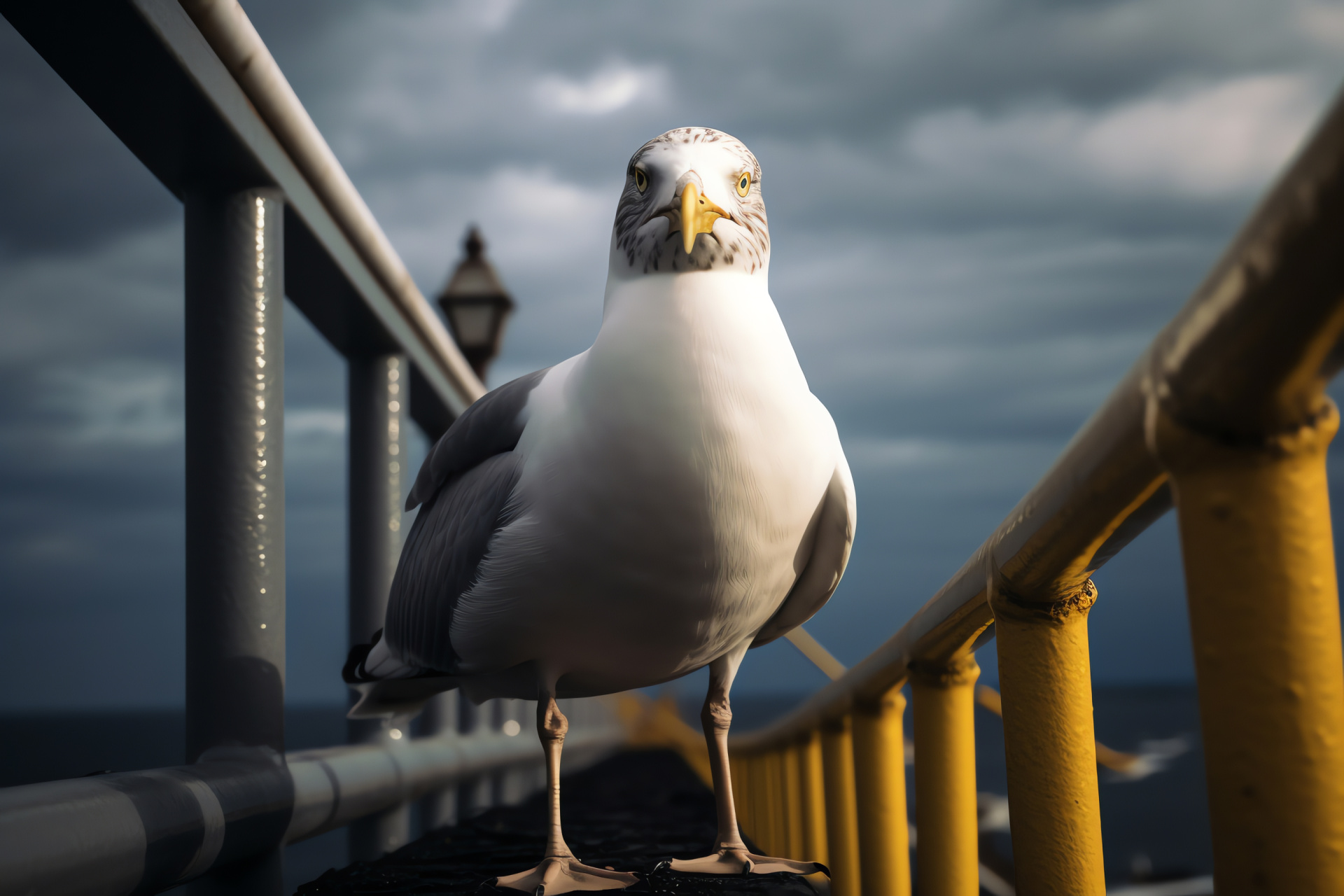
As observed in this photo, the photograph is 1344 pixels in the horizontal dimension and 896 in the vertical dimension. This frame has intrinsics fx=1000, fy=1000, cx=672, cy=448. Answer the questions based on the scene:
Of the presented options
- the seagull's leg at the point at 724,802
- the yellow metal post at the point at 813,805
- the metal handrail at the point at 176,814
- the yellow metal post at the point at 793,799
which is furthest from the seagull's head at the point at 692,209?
the yellow metal post at the point at 793,799

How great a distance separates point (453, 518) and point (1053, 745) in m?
1.41

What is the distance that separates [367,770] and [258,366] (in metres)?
1.35

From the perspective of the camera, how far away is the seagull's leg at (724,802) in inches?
81.4

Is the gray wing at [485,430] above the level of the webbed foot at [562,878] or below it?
above

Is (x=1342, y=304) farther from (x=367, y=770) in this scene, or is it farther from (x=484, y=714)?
(x=484, y=714)

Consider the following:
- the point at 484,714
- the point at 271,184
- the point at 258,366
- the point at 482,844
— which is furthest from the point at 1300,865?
the point at 484,714

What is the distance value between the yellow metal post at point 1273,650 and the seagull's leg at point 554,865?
55.6 inches

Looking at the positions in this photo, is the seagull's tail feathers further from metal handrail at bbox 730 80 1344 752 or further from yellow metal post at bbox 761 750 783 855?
yellow metal post at bbox 761 750 783 855

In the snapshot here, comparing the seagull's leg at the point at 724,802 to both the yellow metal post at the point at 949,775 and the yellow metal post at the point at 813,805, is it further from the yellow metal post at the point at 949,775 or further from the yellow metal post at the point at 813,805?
the yellow metal post at the point at 813,805

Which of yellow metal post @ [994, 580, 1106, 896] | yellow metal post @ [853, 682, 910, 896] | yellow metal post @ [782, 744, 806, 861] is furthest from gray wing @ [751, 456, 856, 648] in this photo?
yellow metal post @ [782, 744, 806, 861]

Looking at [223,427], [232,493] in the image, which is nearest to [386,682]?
[232,493]

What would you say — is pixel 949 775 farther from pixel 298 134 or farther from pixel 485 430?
pixel 298 134

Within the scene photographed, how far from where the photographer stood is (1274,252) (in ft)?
1.90

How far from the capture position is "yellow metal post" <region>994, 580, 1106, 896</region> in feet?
3.80
